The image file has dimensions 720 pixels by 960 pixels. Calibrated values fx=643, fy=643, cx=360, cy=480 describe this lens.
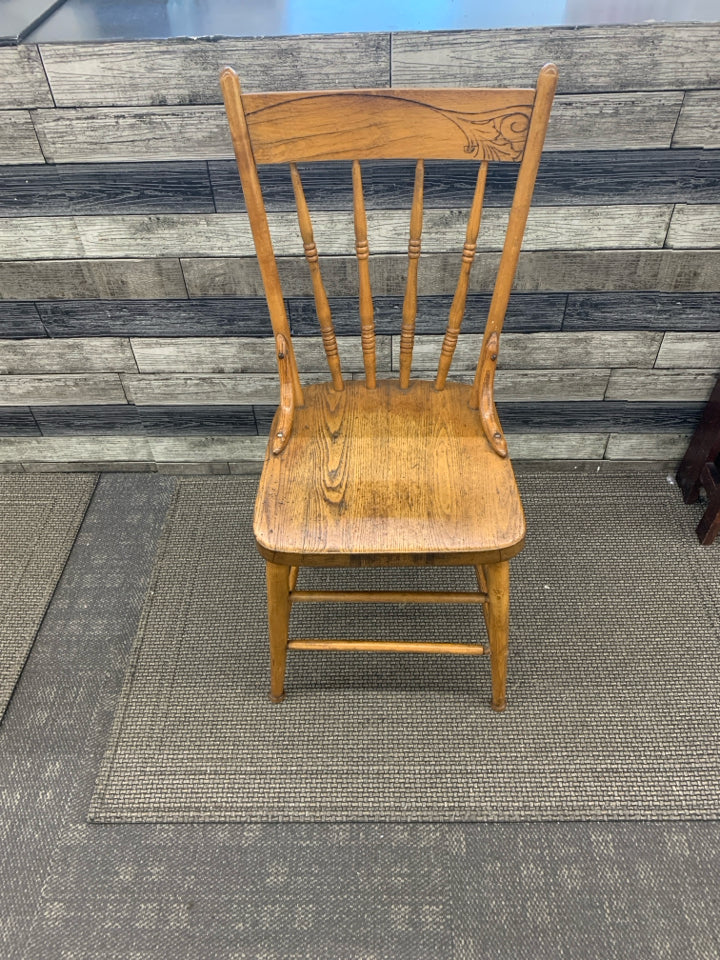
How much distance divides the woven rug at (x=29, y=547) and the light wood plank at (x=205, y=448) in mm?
247

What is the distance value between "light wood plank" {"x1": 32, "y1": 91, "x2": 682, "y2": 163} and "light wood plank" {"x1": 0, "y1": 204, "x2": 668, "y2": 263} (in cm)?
12

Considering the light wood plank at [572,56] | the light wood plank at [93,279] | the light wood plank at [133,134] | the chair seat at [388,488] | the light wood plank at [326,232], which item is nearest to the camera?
the chair seat at [388,488]

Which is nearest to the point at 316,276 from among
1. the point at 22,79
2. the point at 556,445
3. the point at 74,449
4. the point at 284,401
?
the point at 284,401

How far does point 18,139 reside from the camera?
1298mm

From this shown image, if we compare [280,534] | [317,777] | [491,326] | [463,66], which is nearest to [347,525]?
[280,534]

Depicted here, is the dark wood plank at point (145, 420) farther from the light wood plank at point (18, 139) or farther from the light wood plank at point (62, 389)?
the light wood plank at point (18, 139)

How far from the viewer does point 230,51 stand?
117cm

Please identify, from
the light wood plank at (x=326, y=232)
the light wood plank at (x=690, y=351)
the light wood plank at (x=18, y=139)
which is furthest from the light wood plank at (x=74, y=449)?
the light wood plank at (x=690, y=351)

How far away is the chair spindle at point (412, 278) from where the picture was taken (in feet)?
3.44

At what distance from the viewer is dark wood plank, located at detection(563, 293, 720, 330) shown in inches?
58.3

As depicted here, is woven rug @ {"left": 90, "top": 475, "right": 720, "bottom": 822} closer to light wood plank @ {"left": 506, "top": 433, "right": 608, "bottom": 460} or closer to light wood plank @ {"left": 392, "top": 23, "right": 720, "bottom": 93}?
light wood plank @ {"left": 506, "top": 433, "right": 608, "bottom": 460}

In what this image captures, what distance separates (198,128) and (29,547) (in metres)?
1.12

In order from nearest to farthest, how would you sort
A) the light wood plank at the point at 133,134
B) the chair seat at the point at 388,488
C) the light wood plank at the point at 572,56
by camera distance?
the chair seat at the point at 388,488
the light wood plank at the point at 572,56
the light wood plank at the point at 133,134

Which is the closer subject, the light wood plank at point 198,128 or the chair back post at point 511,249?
the chair back post at point 511,249
